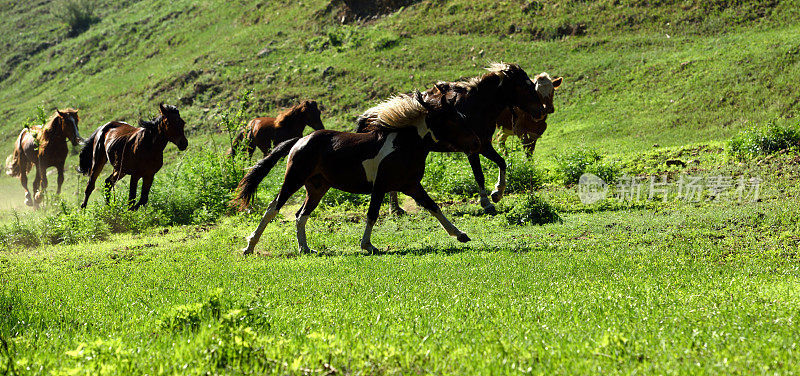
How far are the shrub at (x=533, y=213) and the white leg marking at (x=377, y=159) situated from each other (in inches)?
133

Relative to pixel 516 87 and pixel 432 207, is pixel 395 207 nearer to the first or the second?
pixel 516 87

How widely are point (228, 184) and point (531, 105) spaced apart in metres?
8.22

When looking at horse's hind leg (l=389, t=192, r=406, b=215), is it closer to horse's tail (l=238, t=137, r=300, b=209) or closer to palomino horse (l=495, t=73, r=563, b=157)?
palomino horse (l=495, t=73, r=563, b=157)

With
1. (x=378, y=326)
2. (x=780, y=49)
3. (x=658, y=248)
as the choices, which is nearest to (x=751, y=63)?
(x=780, y=49)

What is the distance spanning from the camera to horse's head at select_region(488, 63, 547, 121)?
1244cm

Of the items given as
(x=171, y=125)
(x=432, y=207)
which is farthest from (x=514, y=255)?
(x=171, y=125)

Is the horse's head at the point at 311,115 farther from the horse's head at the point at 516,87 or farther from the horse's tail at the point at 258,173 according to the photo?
the horse's tail at the point at 258,173

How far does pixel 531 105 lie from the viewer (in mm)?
12672

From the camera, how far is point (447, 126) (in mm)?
10250

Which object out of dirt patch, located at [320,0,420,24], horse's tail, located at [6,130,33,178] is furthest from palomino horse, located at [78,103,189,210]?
dirt patch, located at [320,0,420,24]

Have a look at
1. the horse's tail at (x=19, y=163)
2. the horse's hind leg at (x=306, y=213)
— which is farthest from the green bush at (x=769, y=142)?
the horse's tail at (x=19, y=163)

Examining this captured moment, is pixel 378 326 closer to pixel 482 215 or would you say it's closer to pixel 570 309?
pixel 570 309

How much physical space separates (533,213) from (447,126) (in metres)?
2.83

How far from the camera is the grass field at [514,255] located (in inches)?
168
